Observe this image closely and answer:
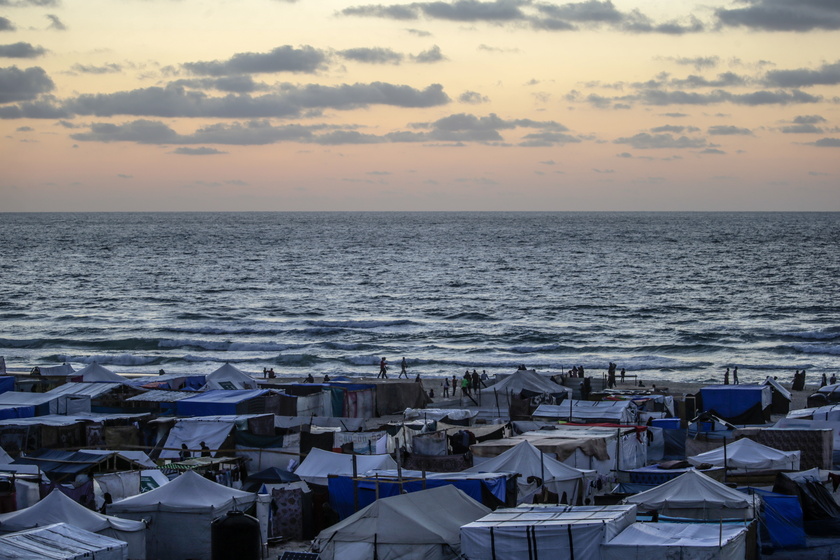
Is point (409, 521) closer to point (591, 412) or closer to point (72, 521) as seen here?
point (72, 521)

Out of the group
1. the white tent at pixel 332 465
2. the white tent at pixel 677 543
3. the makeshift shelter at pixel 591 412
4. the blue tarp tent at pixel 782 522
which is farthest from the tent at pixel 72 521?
the makeshift shelter at pixel 591 412

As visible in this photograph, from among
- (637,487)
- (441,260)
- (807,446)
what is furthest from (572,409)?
(441,260)

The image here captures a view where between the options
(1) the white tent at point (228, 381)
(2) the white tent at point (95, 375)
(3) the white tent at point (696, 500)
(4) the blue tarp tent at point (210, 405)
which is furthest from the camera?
(2) the white tent at point (95, 375)

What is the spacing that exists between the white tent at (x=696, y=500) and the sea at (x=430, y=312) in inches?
1404

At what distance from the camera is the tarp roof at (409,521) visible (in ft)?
50.2

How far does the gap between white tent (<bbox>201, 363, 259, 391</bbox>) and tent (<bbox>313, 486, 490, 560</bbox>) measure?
66.2 ft

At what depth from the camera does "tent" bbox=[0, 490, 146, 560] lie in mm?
16016

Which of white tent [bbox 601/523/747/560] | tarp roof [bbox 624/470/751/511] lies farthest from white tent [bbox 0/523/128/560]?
tarp roof [bbox 624/470/751/511]

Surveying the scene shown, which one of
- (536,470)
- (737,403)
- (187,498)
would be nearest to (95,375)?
(187,498)

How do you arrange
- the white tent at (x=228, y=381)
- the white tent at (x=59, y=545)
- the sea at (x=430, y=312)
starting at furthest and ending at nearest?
1. the sea at (x=430, y=312)
2. the white tent at (x=228, y=381)
3. the white tent at (x=59, y=545)

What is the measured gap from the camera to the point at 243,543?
16.7 m

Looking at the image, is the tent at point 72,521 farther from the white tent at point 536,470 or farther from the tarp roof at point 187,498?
the white tent at point 536,470

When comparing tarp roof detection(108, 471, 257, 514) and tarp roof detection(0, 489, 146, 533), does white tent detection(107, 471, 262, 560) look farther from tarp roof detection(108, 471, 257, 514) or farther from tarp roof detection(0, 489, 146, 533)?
tarp roof detection(0, 489, 146, 533)

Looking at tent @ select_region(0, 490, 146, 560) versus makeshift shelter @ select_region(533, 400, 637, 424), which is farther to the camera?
makeshift shelter @ select_region(533, 400, 637, 424)
